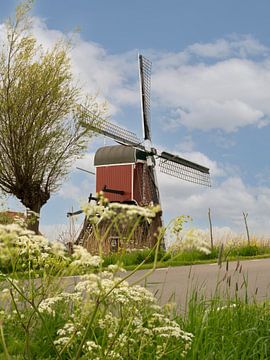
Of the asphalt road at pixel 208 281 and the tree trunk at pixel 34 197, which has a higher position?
the tree trunk at pixel 34 197

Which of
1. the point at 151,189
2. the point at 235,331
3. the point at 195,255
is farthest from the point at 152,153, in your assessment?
the point at 235,331

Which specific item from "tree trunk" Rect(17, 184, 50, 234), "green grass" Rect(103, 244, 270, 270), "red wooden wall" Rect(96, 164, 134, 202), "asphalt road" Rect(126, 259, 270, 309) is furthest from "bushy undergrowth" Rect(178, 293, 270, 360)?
"red wooden wall" Rect(96, 164, 134, 202)

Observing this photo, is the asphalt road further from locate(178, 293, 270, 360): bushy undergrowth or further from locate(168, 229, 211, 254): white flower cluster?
locate(168, 229, 211, 254): white flower cluster

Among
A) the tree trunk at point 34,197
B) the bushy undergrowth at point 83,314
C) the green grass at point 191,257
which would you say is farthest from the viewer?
the tree trunk at point 34,197

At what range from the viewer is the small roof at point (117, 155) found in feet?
102

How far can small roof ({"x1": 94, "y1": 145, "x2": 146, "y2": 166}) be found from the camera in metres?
31.1

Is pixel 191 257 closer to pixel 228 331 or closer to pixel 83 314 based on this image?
A: pixel 228 331

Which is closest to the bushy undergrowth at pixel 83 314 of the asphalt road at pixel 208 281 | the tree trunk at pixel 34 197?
the asphalt road at pixel 208 281

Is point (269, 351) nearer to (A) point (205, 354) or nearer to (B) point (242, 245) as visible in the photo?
(A) point (205, 354)

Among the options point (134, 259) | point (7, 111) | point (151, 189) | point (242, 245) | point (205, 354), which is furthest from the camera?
point (151, 189)

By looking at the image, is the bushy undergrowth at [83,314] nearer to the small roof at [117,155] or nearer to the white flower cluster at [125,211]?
the white flower cluster at [125,211]

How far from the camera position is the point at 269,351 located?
4.19m

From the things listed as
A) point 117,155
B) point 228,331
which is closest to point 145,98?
point 117,155

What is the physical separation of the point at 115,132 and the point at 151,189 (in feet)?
11.8
